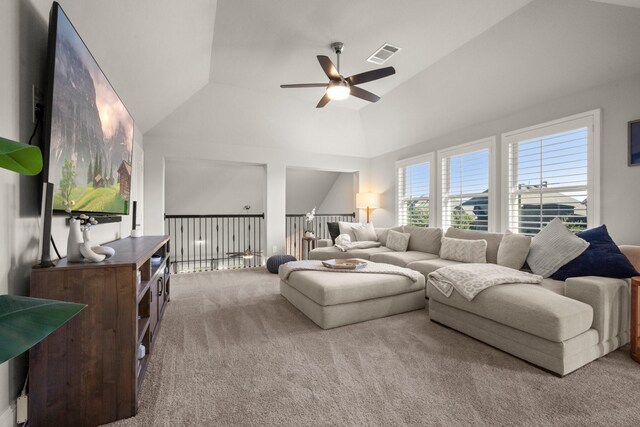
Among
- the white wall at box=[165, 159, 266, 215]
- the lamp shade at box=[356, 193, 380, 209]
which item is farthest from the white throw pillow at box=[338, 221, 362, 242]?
the white wall at box=[165, 159, 266, 215]

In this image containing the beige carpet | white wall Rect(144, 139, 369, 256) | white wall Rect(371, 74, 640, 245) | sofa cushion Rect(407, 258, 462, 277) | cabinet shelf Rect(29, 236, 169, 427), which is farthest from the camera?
white wall Rect(144, 139, 369, 256)

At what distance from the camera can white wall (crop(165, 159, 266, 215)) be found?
723 centimetres

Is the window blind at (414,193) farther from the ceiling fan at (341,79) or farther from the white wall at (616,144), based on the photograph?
the ceiling fan at (341,79)

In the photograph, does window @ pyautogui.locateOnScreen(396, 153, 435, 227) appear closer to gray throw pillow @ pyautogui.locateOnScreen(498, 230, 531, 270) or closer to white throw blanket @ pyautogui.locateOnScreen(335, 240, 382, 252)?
white throw blanket @ pyautogui.locateOnScreen(335, 240, 382, 252)

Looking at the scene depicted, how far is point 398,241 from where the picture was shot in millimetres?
4836

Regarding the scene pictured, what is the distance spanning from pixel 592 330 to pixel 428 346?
3.66ft

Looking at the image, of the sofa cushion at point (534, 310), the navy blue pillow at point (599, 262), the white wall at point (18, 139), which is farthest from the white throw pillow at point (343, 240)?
the white wall at point (18, 139)

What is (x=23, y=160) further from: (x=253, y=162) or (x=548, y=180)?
(x=253, y=162)

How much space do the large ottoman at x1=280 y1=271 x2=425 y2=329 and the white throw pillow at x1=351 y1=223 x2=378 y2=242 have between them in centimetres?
227

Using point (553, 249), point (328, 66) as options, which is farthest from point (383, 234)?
point (328, 66)

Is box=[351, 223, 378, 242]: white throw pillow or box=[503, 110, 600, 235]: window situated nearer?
box=[503, 110, 600, 235]: window

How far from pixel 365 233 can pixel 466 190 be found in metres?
1.85

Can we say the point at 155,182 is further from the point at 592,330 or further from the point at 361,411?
the point at 592,330

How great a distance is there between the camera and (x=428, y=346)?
7.55 feet
